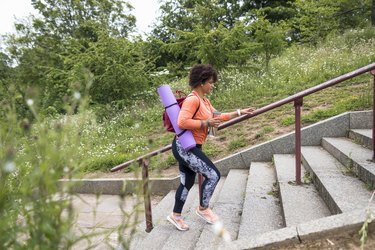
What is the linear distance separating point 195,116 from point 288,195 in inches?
51.4

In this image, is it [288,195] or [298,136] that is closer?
[288,195]

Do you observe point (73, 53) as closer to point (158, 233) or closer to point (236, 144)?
point (236, 144)

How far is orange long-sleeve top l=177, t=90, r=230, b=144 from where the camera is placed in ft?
9.43

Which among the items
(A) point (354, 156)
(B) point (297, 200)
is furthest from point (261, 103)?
(B) point (297, 200)

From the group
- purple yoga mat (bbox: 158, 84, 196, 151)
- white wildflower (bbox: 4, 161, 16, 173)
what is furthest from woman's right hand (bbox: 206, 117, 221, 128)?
white wildflower (bbox: 4, 161, 16, 173)

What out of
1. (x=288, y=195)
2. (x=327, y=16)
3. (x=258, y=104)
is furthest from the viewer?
(x=327, y=16)

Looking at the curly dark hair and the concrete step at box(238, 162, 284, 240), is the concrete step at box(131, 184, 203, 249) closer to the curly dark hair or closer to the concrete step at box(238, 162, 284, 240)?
the concrete step at box(238, 162, 284, 240)

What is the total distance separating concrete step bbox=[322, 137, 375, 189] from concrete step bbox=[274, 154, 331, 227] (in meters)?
0.47

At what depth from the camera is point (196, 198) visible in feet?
14.6

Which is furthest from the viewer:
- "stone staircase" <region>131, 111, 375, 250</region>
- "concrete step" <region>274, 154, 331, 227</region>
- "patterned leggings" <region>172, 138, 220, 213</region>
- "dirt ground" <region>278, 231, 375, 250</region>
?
"patterned leggings" <region>172, 138, 220, 213</region>

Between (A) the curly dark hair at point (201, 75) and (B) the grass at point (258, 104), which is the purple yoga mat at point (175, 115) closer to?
(A) the curly dark hair at point (201, 75)

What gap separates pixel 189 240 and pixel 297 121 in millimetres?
1770

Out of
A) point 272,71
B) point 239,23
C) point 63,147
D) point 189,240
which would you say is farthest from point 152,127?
point 63,147

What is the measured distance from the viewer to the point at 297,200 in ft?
10.3
